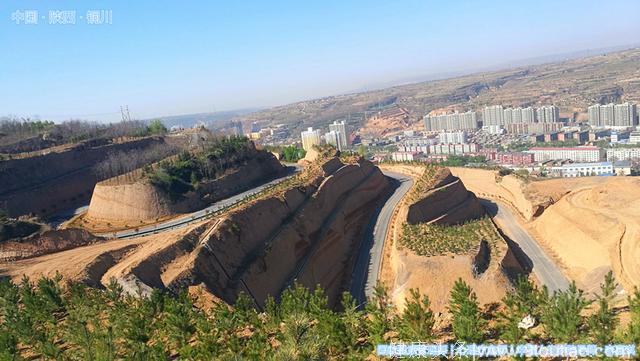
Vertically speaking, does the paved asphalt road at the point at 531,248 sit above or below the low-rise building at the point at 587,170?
above

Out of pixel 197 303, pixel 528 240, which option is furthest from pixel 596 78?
pixel 197 303

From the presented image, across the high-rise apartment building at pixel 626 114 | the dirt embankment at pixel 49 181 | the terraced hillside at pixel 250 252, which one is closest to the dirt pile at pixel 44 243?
the terraced hillside at pixel 250 252

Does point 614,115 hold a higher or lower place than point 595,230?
lower

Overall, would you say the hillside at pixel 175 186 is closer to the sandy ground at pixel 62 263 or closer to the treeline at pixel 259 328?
the sandy ground at pixel 62 263

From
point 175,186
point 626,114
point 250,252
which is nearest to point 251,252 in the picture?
point 250,252

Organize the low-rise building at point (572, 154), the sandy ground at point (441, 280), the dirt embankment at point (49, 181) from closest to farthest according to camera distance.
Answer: the sandy ground at point (441, 280), the dirt embankment at point (49, 181), the low-rise building at point (572, 154)

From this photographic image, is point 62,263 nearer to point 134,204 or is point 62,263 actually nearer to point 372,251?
point 134,204
